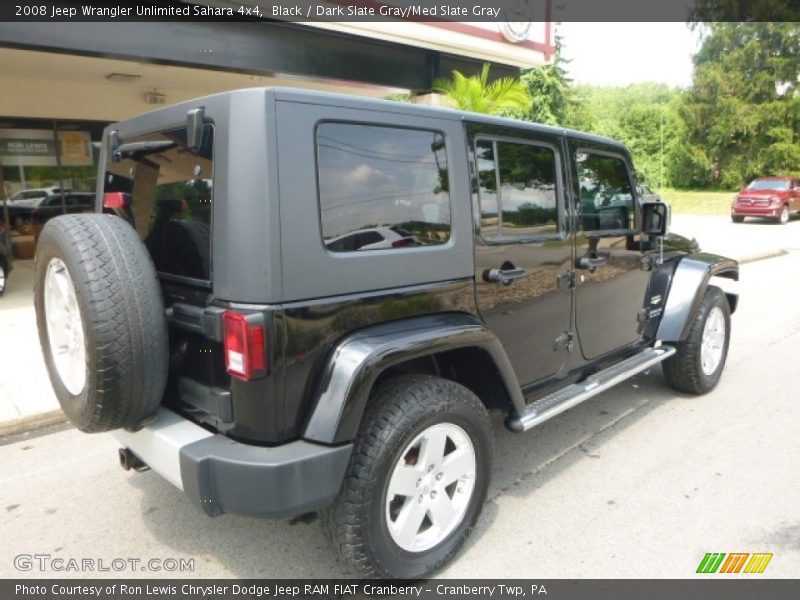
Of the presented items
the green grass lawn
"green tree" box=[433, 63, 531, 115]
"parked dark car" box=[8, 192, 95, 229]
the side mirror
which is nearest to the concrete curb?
the side mirror

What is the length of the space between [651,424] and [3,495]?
4078mm

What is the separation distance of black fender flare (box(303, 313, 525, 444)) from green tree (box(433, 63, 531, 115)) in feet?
24.6

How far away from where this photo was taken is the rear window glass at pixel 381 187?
225 cm

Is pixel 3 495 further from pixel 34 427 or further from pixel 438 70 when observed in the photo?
pixel 438 70

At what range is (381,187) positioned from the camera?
7.95ft

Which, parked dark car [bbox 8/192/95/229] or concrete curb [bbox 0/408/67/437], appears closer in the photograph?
concrete curb [bbox 0/408/67/437]

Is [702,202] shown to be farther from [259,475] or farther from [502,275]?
[259,475]

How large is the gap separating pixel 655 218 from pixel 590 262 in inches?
35.6

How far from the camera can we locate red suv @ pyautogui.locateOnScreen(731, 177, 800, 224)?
21734mm

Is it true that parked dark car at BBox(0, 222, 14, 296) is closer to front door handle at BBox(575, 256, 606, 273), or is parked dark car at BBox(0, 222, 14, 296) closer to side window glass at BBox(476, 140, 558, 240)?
side window glass at BBox(476, 140, 558, 240)

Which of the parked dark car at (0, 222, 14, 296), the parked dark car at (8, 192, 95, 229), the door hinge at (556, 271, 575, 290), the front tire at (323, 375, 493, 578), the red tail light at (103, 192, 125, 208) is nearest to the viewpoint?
the front tire at (323, 375, 493, 578)
